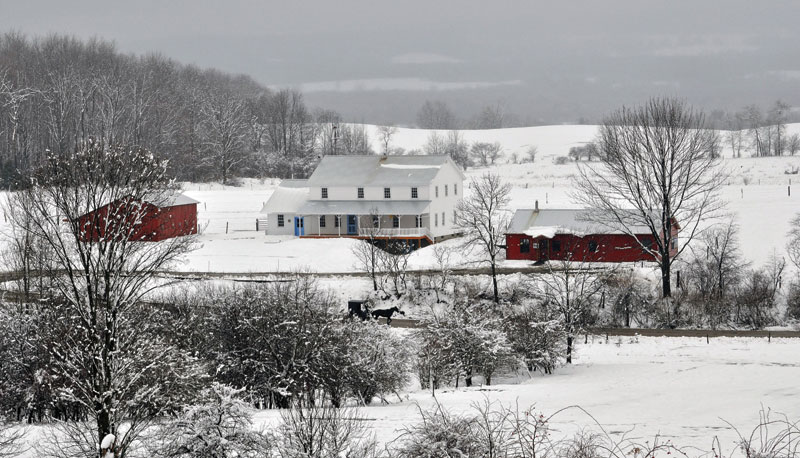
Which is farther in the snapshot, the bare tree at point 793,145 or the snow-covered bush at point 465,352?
the bare tree at point 793,145

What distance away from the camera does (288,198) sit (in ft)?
204

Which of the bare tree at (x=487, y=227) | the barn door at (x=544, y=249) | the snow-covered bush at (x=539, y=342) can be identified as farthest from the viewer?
the barn door at (x=544, y=249)

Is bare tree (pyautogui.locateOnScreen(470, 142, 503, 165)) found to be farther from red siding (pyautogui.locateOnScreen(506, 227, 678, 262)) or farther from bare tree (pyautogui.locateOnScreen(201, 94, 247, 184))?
red siding (pyautogui.locateOnScreen(506, 227, 678, 262))

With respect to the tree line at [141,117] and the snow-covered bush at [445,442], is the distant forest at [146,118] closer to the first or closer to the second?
the tree line at [141,117]

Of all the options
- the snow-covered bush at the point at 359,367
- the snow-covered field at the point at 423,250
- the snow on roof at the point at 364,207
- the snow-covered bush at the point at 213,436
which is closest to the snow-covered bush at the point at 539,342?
the snow-covered bush at the point at 359,367

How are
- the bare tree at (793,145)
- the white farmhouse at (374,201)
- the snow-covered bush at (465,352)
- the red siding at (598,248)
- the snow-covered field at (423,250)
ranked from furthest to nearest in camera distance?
the bare tree at (793,145), the white farmhouse at (374,201), the snow-covered field at (423,250), the red siding at (598,248), the snow-covered bush at (465,352)

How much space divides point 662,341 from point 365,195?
29851mm

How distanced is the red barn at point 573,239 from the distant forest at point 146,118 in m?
42.6

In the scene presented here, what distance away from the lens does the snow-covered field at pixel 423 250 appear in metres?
50.8

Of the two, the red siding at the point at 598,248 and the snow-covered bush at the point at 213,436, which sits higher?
the red siding at the point at 598,248

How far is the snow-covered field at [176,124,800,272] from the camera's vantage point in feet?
167

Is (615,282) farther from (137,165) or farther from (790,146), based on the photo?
(790,146)

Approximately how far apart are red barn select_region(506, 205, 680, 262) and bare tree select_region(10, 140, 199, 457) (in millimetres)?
28745

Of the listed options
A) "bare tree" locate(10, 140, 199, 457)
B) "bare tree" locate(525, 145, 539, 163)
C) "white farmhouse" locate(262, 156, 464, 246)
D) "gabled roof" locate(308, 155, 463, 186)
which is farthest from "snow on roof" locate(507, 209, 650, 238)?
"bare tree" locate(525, 145, 539, 163)
